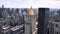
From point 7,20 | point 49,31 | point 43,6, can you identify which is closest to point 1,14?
point 7,20

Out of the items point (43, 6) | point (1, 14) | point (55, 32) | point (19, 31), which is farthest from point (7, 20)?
point (55, 32)

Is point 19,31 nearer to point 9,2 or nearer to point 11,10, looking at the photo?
point 11,10

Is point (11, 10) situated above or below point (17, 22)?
above

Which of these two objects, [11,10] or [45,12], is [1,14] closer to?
[11,10]

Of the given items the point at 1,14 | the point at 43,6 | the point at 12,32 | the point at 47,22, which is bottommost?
the point at 12,32

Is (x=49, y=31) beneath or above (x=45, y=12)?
beneath

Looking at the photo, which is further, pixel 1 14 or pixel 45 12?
pixel 1 14
